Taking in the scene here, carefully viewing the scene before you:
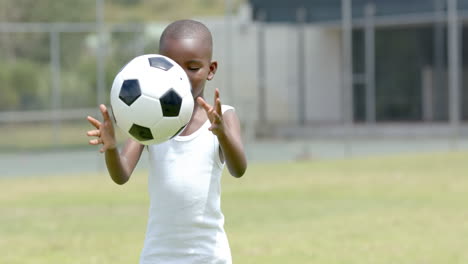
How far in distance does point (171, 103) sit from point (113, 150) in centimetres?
29

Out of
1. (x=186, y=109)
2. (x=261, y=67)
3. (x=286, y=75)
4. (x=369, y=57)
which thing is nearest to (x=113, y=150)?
(x=186, y=109)

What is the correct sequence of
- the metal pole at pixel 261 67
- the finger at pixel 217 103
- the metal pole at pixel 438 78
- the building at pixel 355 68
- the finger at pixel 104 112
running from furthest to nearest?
the metal pole at pixel 261 67 < the building at pixel 355 68 < the metal pole at pixel 438 78 < the finger at pixel 217 103 < the finger at pixel 104 112

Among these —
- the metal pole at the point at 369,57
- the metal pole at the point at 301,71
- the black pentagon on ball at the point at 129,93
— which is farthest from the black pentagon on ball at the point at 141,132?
the metal pole at the point at 301,71

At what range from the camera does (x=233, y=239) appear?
9758mm

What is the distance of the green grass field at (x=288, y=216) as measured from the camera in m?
8.80

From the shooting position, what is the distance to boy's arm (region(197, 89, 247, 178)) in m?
4.07

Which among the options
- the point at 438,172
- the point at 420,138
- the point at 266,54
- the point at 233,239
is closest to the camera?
the point at 233,239

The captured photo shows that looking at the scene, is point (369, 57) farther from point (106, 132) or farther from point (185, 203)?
point (106, 132)

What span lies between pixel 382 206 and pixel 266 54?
60.0 ft

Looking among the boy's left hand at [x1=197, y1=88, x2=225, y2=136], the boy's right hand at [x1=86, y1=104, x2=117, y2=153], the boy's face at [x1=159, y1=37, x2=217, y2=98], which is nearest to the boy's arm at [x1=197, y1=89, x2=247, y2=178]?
the boy's left hand at [x1=197, y1=88, x2=225, y2=136]

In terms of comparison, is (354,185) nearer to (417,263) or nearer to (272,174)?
(272,174)

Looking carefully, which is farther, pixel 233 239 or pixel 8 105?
pixel 8 105

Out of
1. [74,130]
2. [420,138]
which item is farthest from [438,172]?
[420,138]

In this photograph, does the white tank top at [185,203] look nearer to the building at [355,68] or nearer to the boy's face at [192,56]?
the boy's face at [192,56]
